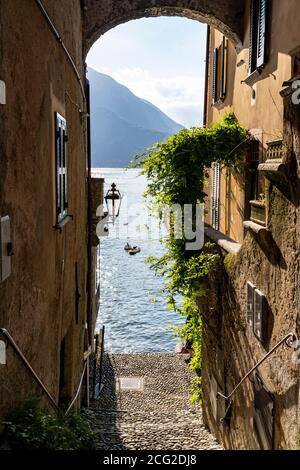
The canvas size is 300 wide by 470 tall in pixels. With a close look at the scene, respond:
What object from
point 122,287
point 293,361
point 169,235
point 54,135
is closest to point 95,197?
point 169,235

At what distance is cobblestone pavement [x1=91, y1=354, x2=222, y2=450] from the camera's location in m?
8.92

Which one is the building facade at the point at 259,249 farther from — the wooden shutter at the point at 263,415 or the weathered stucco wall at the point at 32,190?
the weathered stucco wall at the point at 32,190

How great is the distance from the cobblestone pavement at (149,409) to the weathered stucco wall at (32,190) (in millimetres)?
1772

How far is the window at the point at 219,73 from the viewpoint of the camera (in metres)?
13.0

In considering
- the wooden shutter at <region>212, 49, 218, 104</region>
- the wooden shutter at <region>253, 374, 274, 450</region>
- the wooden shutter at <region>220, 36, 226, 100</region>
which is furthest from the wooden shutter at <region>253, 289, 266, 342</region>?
the wooden shutter at <region>212, 49, 218, 104</region>

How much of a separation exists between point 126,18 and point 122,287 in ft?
106

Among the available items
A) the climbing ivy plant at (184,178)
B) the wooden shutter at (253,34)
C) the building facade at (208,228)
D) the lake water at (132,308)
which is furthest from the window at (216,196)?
the wooden shutter at (253,34)

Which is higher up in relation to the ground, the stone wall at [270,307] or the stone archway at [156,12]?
the stone archway at [156,12]

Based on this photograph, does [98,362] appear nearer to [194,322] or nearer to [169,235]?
[194,322]

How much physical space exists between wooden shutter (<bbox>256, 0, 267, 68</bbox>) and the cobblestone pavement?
Answer: 7.05 meters

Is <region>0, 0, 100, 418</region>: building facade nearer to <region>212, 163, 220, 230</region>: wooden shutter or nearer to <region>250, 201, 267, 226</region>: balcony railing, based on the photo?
<region>250, 201, 267, 226</region>: balcony railing

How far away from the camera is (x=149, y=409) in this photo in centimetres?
1506

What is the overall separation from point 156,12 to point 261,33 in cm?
321

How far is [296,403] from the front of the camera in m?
5.20
